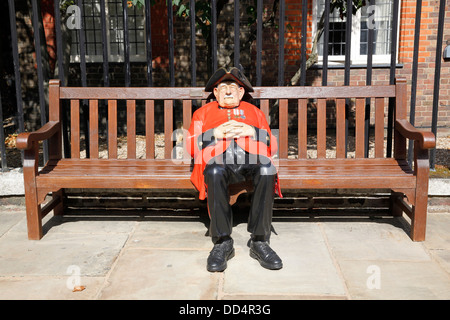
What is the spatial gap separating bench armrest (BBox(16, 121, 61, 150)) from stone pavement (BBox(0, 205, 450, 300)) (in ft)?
2.45

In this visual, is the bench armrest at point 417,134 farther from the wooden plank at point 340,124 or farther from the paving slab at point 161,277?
the paving slab at point 161,277

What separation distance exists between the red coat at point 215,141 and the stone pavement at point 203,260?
519 millimetres

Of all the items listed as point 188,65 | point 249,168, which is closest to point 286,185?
A: point 249,168

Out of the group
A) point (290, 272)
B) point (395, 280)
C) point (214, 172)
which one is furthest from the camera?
point (214, 172)

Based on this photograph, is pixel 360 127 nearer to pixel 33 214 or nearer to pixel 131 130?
pixel 131 130

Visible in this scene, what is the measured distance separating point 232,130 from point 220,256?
861mm

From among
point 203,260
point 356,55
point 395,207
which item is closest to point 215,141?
point 203,260

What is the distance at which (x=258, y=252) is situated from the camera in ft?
10.7

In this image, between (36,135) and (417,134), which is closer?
(417,134)

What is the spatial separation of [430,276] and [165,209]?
233 cm

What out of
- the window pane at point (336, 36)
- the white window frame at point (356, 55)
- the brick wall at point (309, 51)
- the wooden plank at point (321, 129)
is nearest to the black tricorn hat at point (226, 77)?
the wooden plank at point (321, 129)

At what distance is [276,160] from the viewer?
3982 millimetres

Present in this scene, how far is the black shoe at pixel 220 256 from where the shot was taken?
3.13m

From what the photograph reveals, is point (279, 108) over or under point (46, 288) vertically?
over
